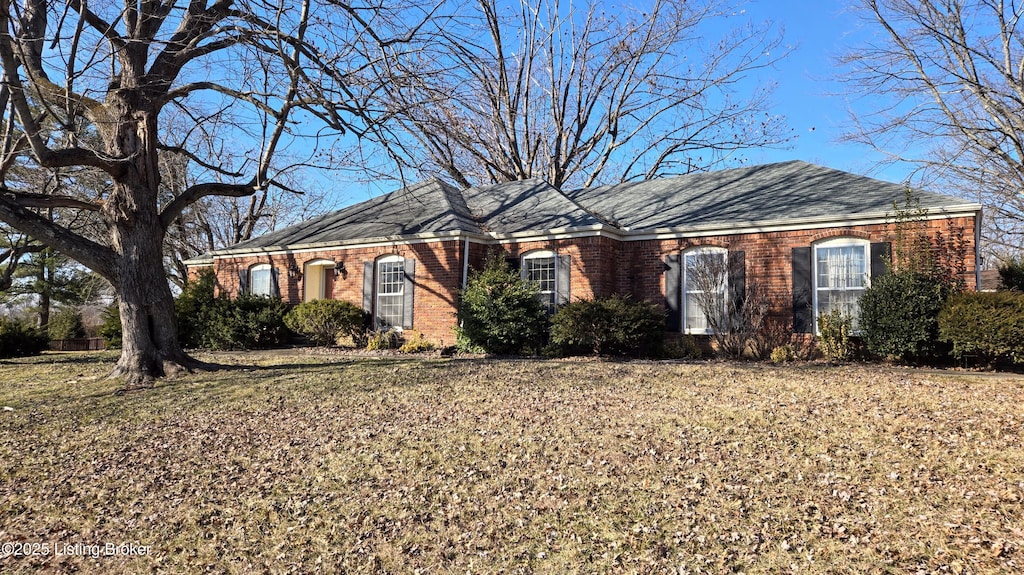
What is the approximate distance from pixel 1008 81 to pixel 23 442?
23.5 m

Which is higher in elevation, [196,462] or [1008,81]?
[1008,81]

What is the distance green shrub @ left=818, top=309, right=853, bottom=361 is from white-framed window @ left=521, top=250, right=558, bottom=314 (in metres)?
5.39

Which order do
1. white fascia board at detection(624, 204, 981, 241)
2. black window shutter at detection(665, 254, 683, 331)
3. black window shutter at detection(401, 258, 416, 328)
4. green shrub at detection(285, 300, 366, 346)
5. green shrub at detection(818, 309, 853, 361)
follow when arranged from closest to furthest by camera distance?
white fascia board at detection(624, 204, 981, 241) → green shrub at detection(818, 309, 853, 361) → black window shutter at detection(665, 254, 683, 331) → black window shutter at detection(401, 258, 416, 328) → green shrub at detection(285, 300, 366, 346)

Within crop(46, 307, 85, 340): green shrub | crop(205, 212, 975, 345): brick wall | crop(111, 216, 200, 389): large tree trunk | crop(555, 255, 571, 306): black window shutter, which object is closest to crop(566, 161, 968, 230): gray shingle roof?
crop(205, 212, 975, 345): brick wall

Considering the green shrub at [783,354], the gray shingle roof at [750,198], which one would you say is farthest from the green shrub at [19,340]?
the green shrub at [783,354]

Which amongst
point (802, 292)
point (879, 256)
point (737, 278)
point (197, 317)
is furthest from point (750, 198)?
point (197, 317)

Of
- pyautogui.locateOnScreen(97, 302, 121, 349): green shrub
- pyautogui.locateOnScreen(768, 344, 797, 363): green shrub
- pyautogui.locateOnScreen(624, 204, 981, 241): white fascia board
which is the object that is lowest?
pyautogui.locateOnScreen(768, 344, 797, 363): green shrub

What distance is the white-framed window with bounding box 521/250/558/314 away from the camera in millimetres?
14094

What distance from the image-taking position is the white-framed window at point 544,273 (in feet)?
46.2

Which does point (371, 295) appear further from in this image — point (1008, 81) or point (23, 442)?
point (1008, 81)

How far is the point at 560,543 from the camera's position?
164 inches

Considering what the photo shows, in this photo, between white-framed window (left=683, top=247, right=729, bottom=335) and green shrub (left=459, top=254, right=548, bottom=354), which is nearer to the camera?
white-framed window (left=683, top=247, right=729, bottom=335)

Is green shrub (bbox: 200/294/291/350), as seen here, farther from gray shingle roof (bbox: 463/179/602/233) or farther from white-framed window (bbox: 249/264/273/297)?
gray shingle roof (bbox: 463/179/602/233)

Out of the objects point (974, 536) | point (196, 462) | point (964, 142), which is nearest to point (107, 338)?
point (196, 462)
